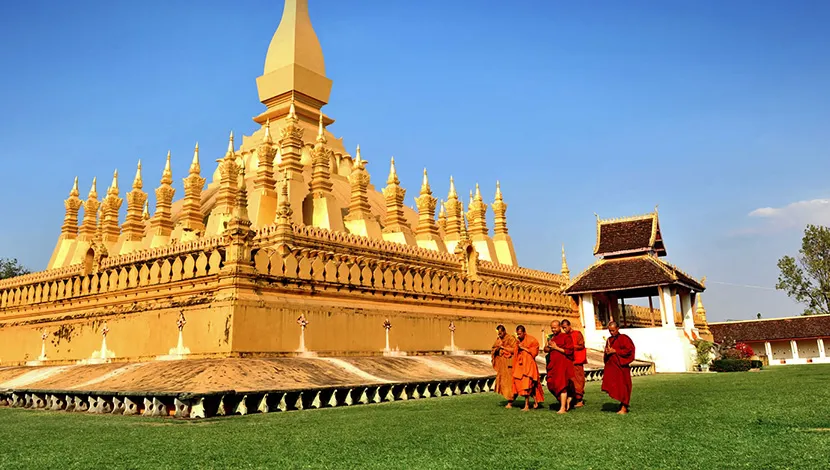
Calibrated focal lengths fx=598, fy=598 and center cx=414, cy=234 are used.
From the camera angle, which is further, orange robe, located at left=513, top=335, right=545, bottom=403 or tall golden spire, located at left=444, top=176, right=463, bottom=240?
tall golden spire, located at left=444, top=176, right=463, bottom=240

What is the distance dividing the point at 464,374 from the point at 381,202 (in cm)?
1453

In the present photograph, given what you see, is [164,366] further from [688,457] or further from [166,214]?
[166,214]

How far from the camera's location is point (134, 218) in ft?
78.1

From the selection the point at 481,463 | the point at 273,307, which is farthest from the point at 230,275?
the point at 481,463

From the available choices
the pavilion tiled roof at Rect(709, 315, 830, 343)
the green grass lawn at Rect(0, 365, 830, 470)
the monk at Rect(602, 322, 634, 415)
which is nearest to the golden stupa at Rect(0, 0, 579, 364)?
the green grass lawn at Rect(0, 365, 830, 470)

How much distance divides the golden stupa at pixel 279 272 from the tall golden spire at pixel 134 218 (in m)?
0.06

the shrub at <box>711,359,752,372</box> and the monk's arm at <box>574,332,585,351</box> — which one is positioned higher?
the monk's arm at <box>574,332,585,351</box>

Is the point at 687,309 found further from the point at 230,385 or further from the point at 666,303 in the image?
the point at 230,385

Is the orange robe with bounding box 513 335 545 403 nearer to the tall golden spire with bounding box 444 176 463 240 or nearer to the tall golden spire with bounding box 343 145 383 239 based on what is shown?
the tall golden spire with bounding box 343 145 383 239

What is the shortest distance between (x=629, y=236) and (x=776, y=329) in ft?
59.0

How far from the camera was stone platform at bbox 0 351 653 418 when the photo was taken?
900 cm

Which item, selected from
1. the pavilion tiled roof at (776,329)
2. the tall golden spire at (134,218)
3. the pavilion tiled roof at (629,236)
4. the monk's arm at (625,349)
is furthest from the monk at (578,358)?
the pavilion tiled roof at (776,329)

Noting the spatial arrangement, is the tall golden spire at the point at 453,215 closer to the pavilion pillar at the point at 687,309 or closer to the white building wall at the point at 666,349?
the white building wall at the point at 666,349

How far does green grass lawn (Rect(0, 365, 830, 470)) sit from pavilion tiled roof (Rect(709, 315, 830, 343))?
102 feet
